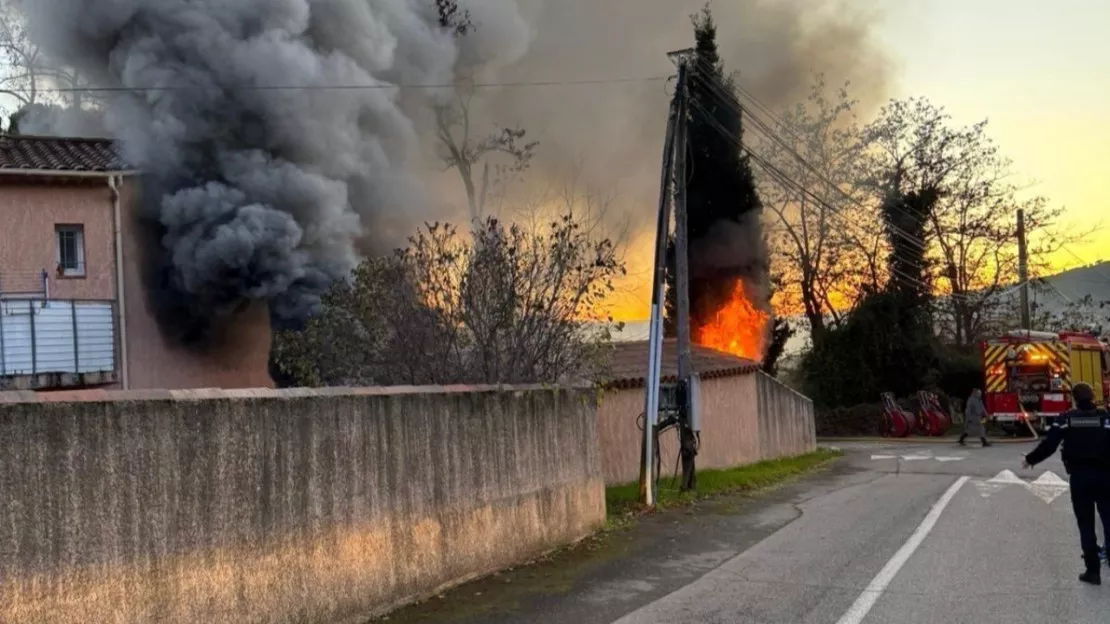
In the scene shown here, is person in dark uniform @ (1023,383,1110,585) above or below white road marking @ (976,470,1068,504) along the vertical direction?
above

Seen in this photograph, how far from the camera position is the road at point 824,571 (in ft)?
21.7

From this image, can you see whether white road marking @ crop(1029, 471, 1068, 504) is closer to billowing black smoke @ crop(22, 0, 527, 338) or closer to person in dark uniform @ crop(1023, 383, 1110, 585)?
person in dark uniform @ crop(1023, 383, 1110, 585)

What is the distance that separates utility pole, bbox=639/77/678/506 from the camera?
11961mm

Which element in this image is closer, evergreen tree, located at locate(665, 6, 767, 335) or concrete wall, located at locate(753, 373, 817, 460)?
concrete wall, located at locate(753, 373, 817, 460)

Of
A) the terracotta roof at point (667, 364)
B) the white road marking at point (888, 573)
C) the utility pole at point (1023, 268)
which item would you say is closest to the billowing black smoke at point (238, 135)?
the terracotta roof at point (667, 364)

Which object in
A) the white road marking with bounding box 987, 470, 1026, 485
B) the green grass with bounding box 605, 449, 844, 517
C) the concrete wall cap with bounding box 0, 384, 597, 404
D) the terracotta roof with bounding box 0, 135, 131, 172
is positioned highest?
the terracotta roof with bounding box 0, 135, 131, 172

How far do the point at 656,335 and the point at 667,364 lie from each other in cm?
530

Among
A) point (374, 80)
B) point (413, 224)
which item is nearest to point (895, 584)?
point (413, 224)

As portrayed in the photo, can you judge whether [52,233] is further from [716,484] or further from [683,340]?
[716,484]

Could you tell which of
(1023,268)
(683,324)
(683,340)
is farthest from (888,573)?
(1023,268)

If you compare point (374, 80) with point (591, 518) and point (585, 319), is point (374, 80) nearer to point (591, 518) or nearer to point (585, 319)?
point (585, 319)

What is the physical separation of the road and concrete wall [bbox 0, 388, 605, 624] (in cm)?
49

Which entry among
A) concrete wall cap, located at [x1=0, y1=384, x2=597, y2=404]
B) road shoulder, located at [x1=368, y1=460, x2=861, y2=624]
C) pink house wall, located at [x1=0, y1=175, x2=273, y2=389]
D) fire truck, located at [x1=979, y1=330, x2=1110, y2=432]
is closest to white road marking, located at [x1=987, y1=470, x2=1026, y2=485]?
road shoulder, located at [x1=368, y1=460, x2=861, y2=624]

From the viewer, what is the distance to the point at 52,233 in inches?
688
